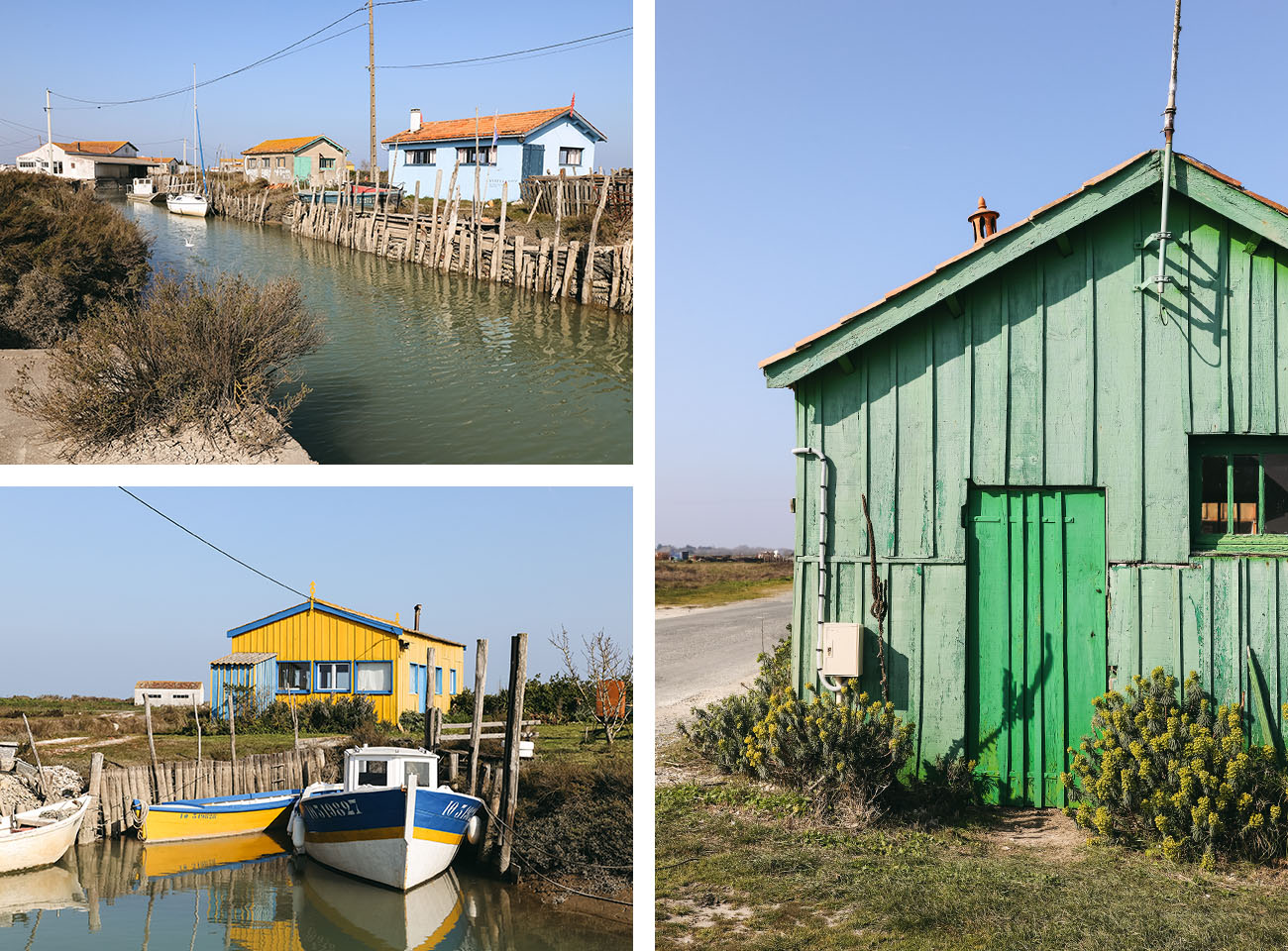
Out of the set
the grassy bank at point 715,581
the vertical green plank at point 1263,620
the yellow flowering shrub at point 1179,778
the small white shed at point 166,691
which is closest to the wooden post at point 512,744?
the yellow flowering shrub at point 1179,778

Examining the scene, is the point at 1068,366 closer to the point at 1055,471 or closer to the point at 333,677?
the point at 1055,471

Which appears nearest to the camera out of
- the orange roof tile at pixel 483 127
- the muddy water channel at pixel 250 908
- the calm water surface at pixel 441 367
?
the calm water surface at pixel 441 367

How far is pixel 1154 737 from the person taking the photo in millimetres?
6355

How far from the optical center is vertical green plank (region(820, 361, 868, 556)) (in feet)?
→ 24.6

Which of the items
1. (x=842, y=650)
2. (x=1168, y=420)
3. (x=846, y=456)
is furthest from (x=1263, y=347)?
(x=842, y=650)

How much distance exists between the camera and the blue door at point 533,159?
2739 cm

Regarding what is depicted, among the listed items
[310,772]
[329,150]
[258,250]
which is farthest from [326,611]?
[329,150]

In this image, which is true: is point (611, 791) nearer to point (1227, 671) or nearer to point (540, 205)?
A: point (1227, 671)

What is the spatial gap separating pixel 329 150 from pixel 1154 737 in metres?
24.3

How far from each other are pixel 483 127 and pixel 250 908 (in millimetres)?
20694

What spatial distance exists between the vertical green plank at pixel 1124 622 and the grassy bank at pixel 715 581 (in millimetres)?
21611

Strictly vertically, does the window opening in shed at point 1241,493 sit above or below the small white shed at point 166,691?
above

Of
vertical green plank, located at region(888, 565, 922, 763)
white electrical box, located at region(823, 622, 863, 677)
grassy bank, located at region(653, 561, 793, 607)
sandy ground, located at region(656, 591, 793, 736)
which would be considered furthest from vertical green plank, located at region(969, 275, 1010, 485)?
grassy bank, located at region(653, 561, 793, 607)

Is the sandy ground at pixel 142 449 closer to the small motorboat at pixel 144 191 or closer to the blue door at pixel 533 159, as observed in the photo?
the small motorboat at pixel 144 191
